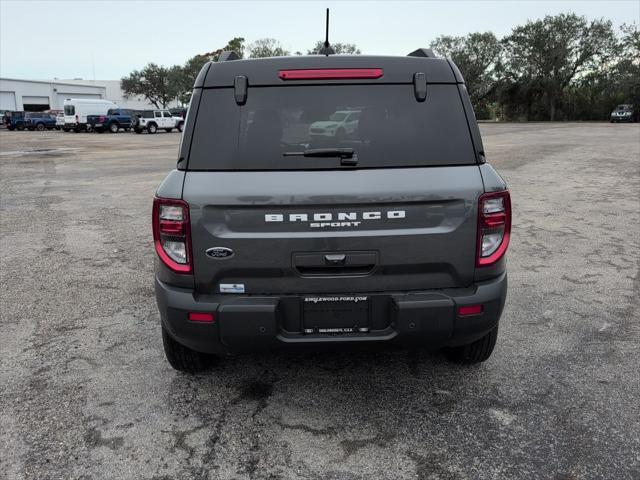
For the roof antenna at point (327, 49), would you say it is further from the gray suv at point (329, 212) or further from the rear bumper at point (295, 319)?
the rear bumper at point (295, 319)

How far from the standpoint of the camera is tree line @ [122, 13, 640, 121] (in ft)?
188

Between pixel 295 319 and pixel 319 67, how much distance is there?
1.35 m

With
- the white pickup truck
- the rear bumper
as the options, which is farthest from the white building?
the rear bumper

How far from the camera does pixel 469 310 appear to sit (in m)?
2.85

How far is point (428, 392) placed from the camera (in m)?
3.38

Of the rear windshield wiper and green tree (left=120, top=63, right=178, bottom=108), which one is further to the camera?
green tree (left=120, top=63, right=178, bottom=108)

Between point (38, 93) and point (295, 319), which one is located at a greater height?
point (38, 93)

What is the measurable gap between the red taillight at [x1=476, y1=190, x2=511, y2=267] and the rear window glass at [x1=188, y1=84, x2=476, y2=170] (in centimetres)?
25

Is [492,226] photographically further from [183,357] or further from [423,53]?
[183,357]

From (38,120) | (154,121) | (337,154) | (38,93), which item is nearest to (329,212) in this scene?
(337,154)

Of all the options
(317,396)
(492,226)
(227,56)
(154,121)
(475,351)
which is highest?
(227,56)

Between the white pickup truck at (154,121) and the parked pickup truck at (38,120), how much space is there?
1273 cm

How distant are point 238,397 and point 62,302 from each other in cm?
254

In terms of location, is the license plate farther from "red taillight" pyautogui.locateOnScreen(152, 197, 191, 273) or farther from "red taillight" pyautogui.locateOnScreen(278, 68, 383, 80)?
"red taillight" pyautogui.locateOnScreen(278, 68, 383, 80)
